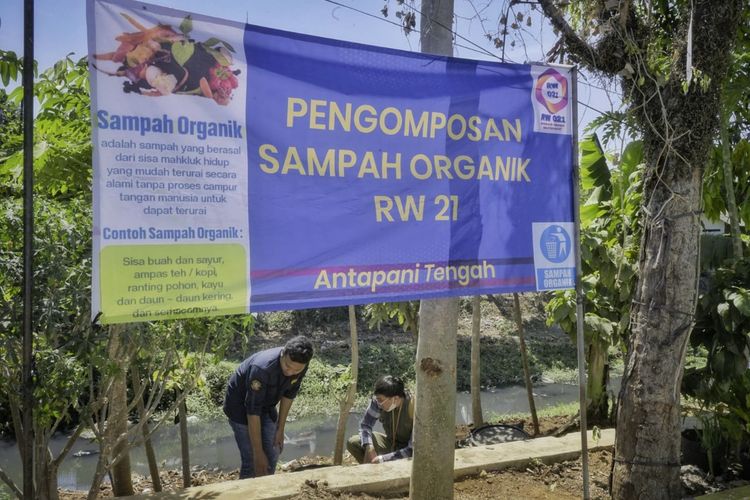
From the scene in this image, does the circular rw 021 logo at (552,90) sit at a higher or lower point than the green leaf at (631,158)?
lower

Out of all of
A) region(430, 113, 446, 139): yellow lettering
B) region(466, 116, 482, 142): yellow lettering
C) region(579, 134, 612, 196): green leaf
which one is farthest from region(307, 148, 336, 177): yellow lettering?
region(579, 134, 612, 196): green leaf

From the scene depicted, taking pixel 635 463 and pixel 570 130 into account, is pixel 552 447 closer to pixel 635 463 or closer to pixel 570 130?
pixel 635 463

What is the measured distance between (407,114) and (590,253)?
12.3 ft

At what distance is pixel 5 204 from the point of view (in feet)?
11.5

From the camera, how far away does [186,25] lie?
2500mm

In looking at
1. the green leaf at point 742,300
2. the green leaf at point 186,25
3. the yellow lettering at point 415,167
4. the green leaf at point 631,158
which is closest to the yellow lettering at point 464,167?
the yellow lettering at point 415,167

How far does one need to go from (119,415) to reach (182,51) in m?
2.72

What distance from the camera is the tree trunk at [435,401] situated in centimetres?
352

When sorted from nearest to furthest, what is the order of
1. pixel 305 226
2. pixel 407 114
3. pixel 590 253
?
pixel 305 226 → pixel 407 114 → pixel 590 253

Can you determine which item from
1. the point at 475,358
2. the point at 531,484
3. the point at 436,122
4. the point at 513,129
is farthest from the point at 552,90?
the point at 475,358

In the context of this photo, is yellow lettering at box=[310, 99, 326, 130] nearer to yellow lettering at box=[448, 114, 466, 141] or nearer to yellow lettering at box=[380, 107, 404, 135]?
yellow lettering at box=[380, 107, 404, 135]

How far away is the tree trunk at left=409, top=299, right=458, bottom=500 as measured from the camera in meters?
3.52

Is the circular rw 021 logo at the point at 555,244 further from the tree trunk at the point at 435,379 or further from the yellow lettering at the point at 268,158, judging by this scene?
the yellow lettering at the point at 268,158

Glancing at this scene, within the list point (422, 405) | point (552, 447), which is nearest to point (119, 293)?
point (422, 405)
